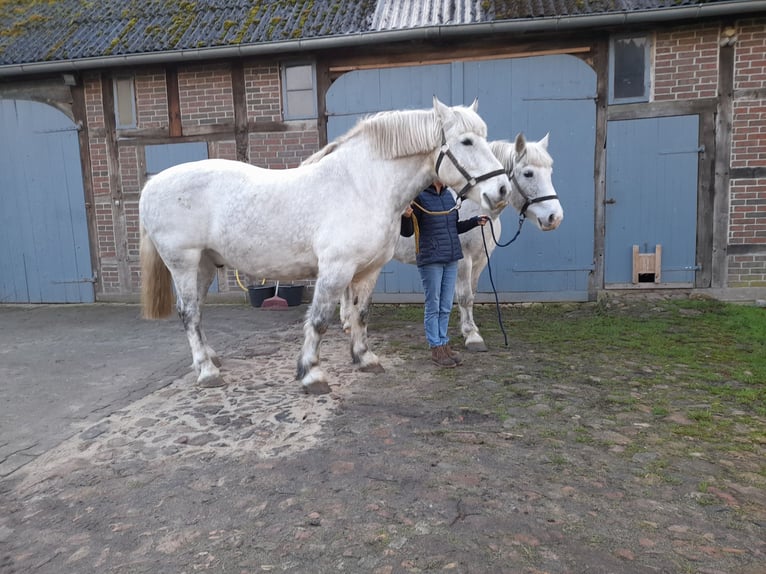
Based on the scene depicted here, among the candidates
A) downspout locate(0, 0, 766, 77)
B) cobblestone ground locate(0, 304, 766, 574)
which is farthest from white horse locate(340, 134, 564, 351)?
downspout locate(0, 0, 766, 77)

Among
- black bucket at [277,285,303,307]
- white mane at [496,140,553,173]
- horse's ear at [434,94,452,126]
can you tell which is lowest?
black bucket at [277,285,303,307]

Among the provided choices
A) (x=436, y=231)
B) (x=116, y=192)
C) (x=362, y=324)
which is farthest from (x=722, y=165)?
(x=116, y=192)

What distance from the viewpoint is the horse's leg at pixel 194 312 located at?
3824 millimetres

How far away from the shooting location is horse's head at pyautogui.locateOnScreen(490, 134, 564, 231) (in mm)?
4129

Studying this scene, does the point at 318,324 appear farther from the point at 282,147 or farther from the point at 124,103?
the point at 124,103

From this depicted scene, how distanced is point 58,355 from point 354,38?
4.89 metres

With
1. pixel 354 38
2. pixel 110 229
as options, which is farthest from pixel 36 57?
pixel 354 38

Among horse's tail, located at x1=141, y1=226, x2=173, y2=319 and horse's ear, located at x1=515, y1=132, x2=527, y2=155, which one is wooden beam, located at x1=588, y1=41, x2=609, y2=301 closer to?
horse's ear, located at x1=515, y1=132, x2=527, y2=155

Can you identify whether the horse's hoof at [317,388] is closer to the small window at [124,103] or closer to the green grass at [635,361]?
the green grass at [635,361]

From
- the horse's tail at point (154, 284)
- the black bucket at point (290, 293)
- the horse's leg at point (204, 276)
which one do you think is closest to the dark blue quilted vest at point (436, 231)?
the horse's leg at point (204, 276)

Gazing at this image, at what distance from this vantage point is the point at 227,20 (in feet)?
24.3

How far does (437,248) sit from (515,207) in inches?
36.8

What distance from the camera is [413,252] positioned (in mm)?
4793

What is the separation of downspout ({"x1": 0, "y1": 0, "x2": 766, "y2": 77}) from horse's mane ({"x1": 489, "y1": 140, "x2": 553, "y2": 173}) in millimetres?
2667
